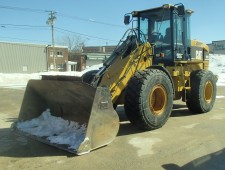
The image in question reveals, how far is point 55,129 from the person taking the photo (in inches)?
238

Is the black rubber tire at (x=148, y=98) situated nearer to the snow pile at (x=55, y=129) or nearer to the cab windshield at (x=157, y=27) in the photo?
the snow pile at (x=55, y=129)

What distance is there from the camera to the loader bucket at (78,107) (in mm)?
5208

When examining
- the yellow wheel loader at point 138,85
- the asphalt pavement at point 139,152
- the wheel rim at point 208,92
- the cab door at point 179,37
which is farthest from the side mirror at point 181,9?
the asphalt pavement at point 139,152

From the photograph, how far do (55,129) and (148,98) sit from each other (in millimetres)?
1873

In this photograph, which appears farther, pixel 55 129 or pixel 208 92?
pixel 208 92

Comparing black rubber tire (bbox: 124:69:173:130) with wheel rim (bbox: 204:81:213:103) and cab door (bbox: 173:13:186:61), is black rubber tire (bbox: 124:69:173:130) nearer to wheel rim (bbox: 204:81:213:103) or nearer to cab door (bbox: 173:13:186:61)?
cab door (bbox: 173:13:186:61)

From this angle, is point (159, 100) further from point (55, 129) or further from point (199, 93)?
point (55, 129)

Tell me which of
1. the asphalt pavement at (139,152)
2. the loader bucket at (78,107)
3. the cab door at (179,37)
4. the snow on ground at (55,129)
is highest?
the cab door at (179,37)

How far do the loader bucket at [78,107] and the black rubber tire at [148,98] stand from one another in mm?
885

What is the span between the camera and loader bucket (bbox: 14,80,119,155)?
521 centimetres

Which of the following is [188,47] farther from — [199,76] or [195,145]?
[195,145]

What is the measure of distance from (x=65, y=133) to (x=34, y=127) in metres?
0.84

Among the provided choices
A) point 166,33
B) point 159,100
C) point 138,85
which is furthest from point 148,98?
point 166,33

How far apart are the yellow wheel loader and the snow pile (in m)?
0.10
